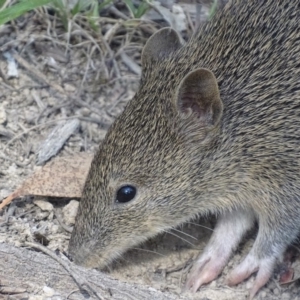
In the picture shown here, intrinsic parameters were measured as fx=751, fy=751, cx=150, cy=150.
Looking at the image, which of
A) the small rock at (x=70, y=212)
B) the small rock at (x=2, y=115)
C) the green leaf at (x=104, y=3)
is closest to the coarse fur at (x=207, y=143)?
the small rock at (x=70, y=212)

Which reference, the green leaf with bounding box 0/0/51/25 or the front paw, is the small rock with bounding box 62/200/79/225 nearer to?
the front paw

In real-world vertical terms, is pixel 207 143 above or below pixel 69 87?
above

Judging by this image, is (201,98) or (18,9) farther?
(18,9)

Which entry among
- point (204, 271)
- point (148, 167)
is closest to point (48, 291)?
point (148, 167)

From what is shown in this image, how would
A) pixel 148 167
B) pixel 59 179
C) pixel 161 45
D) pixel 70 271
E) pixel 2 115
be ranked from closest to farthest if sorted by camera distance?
pixel 70 271, pixel 148 167, pixel 161 45, pixel 59 179, pixel 2 115

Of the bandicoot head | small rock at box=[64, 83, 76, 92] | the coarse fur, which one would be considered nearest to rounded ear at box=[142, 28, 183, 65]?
the coarse fur

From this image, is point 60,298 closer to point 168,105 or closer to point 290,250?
point 168,105

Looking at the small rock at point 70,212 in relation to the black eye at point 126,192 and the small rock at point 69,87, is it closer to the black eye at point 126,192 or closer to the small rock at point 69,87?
the black eye at point 126,192

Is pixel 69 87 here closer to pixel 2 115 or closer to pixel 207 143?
pixel 2 115
